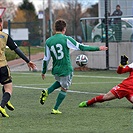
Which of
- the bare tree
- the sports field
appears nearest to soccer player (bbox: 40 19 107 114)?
the sports field

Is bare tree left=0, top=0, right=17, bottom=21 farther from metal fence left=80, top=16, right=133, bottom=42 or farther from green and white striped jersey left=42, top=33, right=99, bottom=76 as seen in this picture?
green and white striped jersey left=42, top=33, right=99, bottom=76

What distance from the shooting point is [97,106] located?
1202cm

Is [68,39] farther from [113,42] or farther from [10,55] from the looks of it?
[10,55]

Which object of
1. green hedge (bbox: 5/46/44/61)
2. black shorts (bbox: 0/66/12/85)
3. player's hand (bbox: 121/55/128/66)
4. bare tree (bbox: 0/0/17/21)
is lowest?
green hedge (bbox: 5/46/44/61)

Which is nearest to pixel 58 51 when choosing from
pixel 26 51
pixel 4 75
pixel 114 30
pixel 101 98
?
pixel 4 75

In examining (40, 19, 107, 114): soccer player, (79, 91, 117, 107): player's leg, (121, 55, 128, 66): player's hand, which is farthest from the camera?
(79, 91, 117, 107): player's leg

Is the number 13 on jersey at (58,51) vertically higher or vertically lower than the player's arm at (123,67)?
higher

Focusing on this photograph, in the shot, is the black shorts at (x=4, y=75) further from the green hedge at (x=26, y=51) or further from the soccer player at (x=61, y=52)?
the green hedge at (x=26, y=51)

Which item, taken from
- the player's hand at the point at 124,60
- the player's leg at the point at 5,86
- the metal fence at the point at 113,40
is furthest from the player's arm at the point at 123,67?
the metal fence at the point at 113,40

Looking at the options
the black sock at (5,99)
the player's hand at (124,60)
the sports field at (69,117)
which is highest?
the player's hand at (124,60)

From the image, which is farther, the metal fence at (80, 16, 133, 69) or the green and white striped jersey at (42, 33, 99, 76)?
the metal fence at (80, 16, 133, 69)

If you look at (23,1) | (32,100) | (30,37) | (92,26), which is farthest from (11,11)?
(32,100)

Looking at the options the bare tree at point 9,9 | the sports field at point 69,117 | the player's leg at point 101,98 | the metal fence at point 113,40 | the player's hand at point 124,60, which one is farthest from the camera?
the bare tree at point 9,9

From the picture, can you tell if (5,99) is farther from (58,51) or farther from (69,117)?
(58,51)
